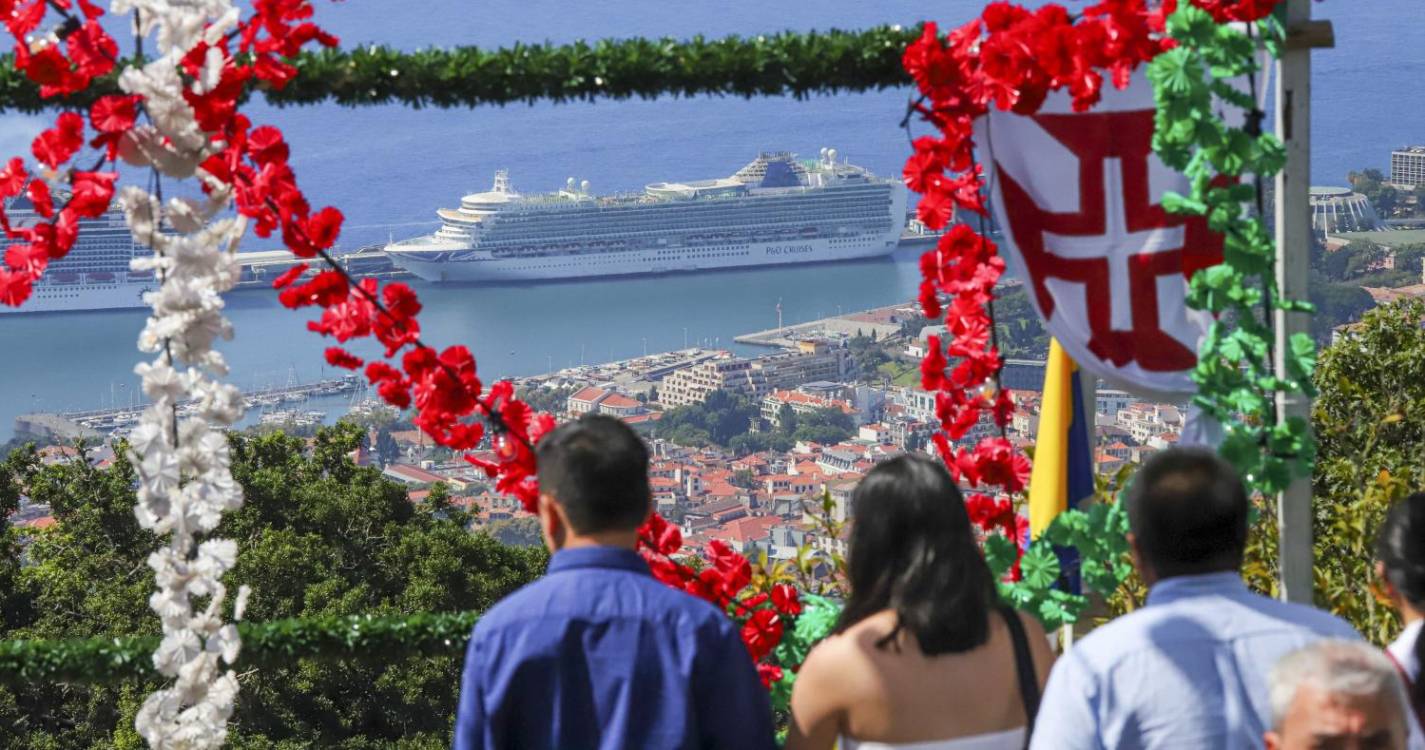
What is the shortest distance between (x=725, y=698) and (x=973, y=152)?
2.48ft

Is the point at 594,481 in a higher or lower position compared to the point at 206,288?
lower

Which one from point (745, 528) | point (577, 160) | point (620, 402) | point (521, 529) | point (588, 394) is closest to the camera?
point (745, 528)

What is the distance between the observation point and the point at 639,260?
173 ft

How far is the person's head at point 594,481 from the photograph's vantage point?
1.23 m

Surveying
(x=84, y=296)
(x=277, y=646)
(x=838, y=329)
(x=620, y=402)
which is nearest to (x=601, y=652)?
(x=277, y=646)

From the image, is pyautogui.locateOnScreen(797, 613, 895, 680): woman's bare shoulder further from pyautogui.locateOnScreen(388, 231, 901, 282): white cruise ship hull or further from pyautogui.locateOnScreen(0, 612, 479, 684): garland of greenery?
pyautogui.locateOnScreen(388, 231, 901, 282): white cruise ship hull

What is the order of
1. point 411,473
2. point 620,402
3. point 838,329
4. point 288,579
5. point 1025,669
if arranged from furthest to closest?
point 838,329, point 620,402, point 411,473, point 288,579, point 1025,669

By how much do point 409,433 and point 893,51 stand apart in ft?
122

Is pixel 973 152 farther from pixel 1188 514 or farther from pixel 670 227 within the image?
pixel 670 227

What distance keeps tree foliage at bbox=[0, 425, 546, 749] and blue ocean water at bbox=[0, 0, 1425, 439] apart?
2855 cm

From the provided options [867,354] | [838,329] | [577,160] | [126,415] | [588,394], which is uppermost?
[577,160]

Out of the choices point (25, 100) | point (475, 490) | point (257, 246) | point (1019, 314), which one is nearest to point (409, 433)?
point (475, 490)

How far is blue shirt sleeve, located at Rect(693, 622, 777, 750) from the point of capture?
1233 mm

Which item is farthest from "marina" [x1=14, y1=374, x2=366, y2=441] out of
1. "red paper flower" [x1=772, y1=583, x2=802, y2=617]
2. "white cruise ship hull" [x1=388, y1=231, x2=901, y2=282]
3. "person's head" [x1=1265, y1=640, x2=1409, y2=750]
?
"person's head" [x1=1265, y1=640, x2=1409, y2=750]
